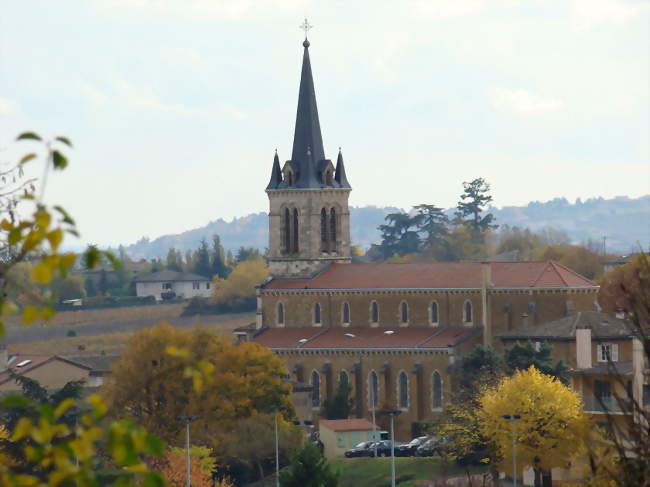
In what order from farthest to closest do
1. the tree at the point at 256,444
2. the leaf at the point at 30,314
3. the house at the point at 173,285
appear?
the house at the point at 173,285 → the tree at the point at 256,444 → the leaf at the point at 30,314

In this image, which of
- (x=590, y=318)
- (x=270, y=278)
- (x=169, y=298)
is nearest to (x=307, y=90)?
(x=270, y=278)

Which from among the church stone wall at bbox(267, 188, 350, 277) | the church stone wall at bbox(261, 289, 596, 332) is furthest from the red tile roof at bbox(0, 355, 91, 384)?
the church stone wall at bbox(267, 188, 350, 277)

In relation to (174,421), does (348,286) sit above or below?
above

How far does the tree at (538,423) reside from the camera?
63.2 m

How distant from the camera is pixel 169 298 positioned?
18000cm

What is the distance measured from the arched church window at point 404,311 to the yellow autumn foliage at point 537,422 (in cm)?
2738

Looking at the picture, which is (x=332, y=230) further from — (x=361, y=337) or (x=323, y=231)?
(x=361, y=337)

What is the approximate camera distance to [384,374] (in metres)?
91.6

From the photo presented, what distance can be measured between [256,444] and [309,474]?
12.7 metres

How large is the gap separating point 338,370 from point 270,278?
974 centimetres

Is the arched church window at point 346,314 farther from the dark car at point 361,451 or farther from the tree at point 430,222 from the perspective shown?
the tree at point 430,222

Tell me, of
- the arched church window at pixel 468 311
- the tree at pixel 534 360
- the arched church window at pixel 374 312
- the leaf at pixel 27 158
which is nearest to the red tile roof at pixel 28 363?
the arched church window at pixel 374 312

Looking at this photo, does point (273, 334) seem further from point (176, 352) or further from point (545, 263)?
point (176, 352)

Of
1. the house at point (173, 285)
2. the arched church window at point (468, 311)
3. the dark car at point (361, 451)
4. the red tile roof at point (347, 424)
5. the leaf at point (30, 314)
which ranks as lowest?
the dark car at point (361, 451)
